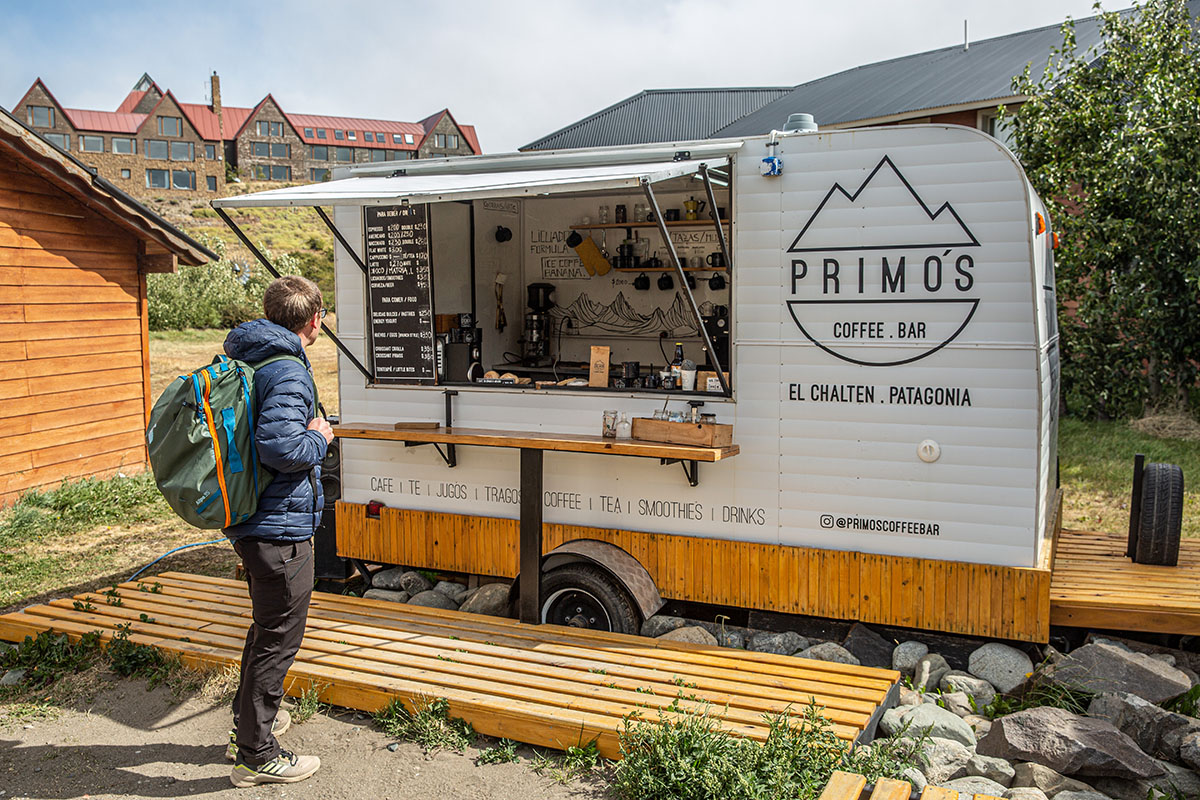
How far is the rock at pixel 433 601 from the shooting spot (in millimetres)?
6164

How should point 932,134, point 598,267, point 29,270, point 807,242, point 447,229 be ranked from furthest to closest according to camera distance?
point 29,270 < point 598,267 < point 447,229 < point 807,242 < point 932,134

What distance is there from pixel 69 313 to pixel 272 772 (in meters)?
7.91

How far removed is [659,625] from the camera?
5496 mm

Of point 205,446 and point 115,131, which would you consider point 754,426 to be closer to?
point 205,446

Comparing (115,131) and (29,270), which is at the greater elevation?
(115,131)

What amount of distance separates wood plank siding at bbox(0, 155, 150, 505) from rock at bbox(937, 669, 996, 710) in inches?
340

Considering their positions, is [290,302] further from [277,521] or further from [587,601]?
[587,601]

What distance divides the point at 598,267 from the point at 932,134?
13.2ft

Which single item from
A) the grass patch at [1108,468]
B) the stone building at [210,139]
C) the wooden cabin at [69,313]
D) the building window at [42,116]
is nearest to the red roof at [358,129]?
the stone building at [210,139]

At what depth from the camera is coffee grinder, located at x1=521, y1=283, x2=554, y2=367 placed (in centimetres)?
843

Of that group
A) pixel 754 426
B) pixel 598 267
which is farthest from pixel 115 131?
pixel 754 426

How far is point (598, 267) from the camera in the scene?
332 inches

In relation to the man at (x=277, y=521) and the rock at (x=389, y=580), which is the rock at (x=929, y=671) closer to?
the man at (x=277, y=521)

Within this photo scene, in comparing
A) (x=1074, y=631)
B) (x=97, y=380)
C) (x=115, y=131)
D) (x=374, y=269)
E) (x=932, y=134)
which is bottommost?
(x=1074, y=631)
